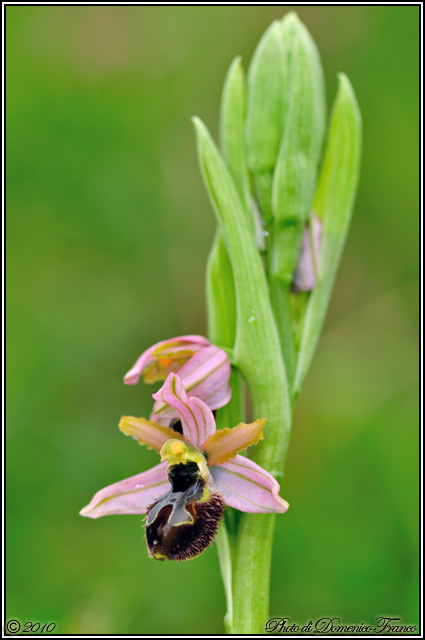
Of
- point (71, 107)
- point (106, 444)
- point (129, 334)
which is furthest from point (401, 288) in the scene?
point (71, 107)

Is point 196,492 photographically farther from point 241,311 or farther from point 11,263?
point 11,263

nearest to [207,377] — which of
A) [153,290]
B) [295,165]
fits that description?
[295,165]

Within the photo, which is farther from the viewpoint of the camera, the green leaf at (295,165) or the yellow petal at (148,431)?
the green leaf at (295,165)

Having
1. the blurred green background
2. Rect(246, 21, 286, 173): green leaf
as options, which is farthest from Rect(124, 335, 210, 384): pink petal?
the blurred green background

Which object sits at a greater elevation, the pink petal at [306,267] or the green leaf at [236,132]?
the green leaf at [236,132]

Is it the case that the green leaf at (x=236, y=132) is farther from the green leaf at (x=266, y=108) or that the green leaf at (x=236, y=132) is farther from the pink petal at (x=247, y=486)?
the pink petal at (x=247, y=486)

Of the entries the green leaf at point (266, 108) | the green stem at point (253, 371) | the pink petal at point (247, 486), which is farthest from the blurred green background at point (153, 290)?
the green leaf at point (266, 108)
